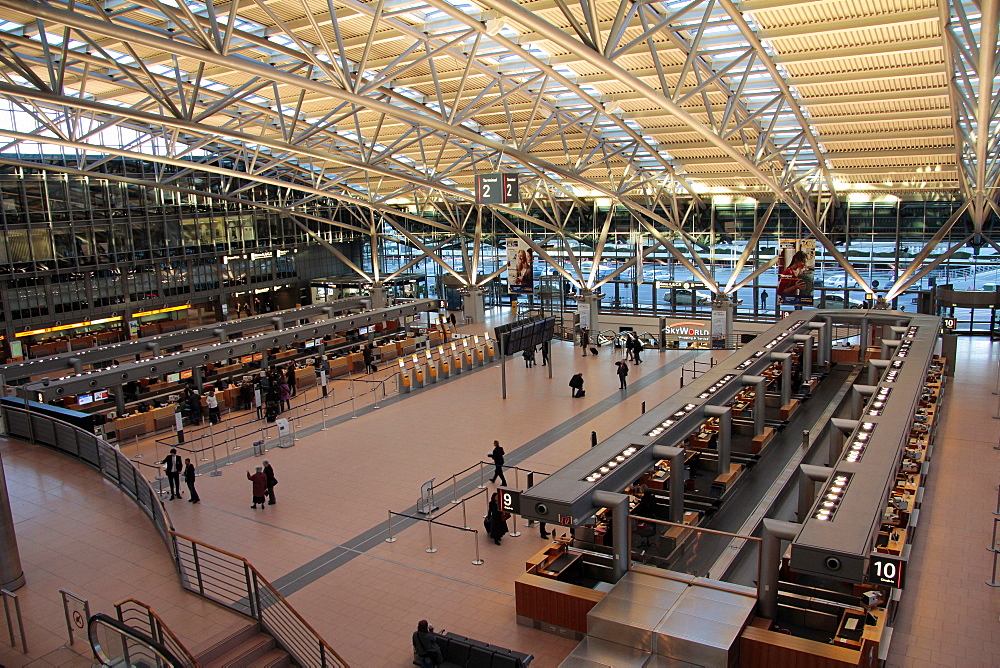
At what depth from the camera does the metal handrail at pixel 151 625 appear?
8070 mm

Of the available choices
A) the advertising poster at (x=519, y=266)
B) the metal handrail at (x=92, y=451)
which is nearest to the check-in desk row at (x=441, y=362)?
the advertising poster at (x=519, y=266)

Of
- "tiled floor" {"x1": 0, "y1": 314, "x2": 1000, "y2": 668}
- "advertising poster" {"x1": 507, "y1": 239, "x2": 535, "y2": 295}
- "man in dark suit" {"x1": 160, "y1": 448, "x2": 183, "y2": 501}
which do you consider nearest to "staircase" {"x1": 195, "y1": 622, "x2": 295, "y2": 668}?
"tiled floor" {"x1": 0, "y1": 314, "x2": 1000, "y2": 668}

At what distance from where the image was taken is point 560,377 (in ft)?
91.1

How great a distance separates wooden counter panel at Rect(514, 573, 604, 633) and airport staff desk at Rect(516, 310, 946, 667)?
0.06 ft

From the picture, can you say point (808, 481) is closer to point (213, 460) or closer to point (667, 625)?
point (667, 625)

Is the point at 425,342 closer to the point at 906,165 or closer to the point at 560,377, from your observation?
the point at 560,377

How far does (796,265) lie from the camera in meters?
30.8

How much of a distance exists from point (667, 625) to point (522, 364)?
69.5ft

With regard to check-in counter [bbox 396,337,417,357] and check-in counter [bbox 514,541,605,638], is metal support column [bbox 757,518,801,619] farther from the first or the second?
check-in counter [bbox 396,337,417,357]

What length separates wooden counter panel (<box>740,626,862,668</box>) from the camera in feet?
29.0

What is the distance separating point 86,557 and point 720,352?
25.3 m

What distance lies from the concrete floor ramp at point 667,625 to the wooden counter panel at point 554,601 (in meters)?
0.52

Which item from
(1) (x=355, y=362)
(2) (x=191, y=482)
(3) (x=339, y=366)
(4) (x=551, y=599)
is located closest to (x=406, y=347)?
(1) (x=355, y=362)

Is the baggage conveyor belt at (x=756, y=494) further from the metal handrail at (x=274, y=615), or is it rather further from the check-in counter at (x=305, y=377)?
the check-in counter at (x=305, y=377)
